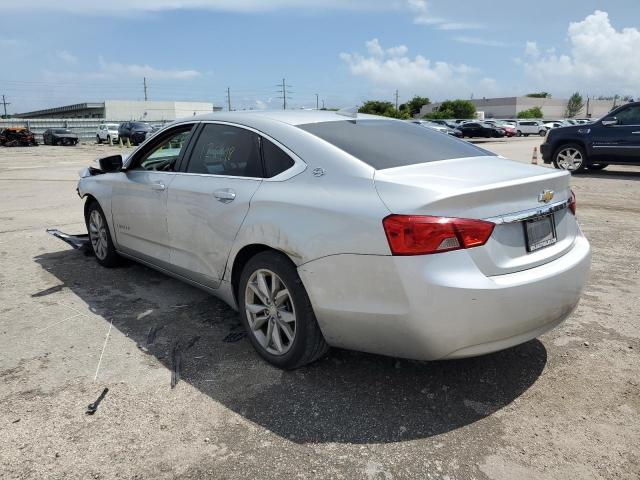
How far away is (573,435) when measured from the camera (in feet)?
9.05

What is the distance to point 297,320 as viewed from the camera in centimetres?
319

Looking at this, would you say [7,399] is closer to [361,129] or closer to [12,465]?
[12,465]

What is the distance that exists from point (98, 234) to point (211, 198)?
2506 mm

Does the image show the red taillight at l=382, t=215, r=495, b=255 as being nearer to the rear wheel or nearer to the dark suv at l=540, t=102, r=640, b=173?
the dark suv at l=540, t=102, r=640, b=173

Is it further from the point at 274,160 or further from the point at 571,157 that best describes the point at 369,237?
the point at 571,157

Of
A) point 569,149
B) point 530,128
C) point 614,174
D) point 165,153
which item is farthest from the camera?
point 530,128

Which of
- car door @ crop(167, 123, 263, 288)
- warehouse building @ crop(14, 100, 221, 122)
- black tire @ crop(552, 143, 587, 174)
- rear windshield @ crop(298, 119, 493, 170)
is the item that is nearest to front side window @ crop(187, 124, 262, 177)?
car door @ crop(167, 123, 263, 288)

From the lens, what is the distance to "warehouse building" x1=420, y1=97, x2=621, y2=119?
339ft

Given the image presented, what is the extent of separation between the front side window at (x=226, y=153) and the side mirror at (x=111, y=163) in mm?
1290

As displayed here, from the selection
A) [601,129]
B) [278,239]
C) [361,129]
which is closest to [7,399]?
[278,239]

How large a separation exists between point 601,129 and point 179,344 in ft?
41.4

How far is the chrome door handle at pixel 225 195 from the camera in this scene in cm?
361

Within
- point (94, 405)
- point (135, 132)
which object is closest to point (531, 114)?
point (135, 132)

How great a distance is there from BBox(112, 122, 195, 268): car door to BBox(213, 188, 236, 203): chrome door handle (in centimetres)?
74
